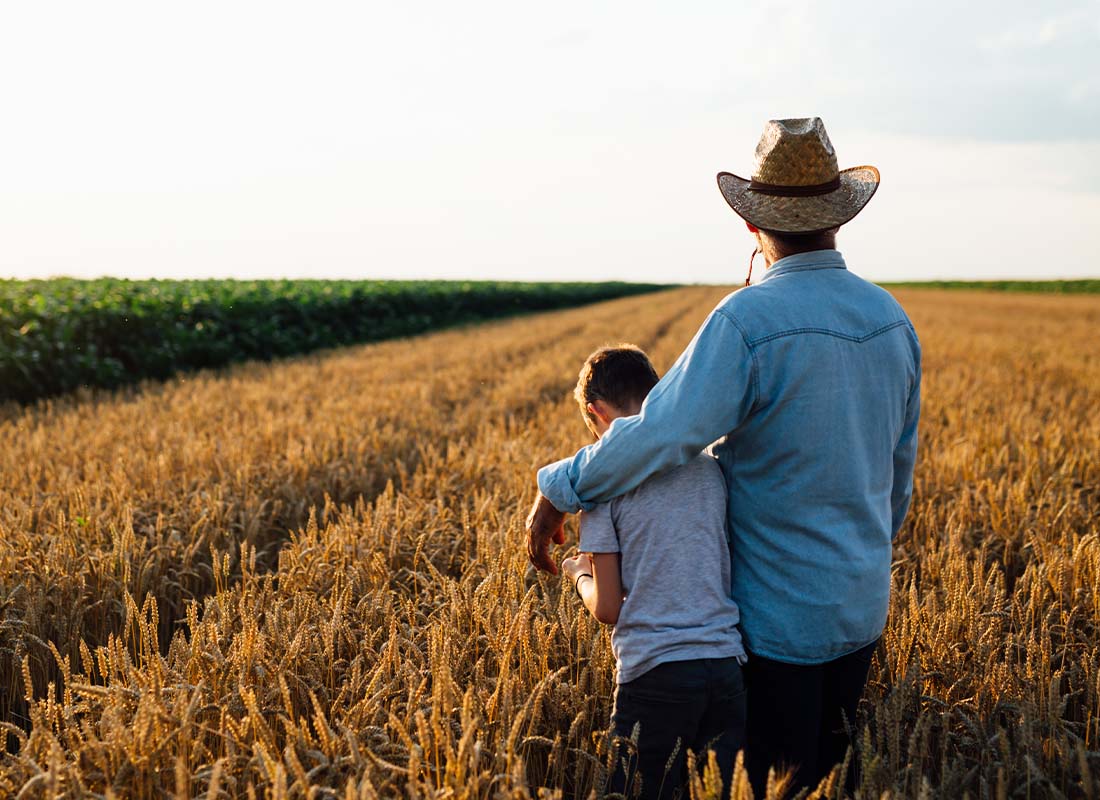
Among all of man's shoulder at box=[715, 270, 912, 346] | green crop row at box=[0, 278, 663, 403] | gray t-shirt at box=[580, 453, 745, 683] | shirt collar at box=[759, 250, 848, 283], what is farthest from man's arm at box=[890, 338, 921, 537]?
Answer: green crop row at box=[0, 278, 663, 403]

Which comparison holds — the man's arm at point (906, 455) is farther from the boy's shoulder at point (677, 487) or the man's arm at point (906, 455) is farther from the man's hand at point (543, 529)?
the man's hand at point (543, 529)

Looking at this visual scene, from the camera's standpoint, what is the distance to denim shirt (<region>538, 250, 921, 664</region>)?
199 cm

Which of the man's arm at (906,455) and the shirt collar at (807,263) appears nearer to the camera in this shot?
the shirt collar at (807,263)

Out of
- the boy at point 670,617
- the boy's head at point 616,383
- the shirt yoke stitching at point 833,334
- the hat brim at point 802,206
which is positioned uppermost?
the hat brim at point 802,206

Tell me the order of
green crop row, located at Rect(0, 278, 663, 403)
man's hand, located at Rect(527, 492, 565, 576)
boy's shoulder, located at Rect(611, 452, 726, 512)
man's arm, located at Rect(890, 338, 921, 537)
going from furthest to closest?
green crop row, located at Rect(0, 278, 663, 403) → man's arm, located at Rect(890, 338, 921, 537) → man's hand, located at Rect(527, 492, 565, 576) → boy's shoulder, located at Rect(611, 452, 726, 512)

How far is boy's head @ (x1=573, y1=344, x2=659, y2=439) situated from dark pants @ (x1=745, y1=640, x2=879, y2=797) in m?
0.75

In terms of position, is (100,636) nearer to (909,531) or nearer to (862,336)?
(862,336)

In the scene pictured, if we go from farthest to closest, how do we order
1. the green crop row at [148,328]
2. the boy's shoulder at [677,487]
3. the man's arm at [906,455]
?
the green crop row at [148,328], the man's arm at [906,455], the boy's shoulder at [677,487]

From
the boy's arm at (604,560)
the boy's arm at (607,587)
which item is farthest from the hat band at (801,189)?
the boy's arm at (607,587)

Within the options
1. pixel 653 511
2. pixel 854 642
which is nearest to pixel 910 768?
pixel 854 642

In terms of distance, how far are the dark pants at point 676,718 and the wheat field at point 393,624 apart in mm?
121

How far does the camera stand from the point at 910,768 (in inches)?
77.5

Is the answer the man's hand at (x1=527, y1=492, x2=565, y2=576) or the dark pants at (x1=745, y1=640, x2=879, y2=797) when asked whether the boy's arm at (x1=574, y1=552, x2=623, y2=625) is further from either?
the dark pants at (x1=745, y1=640, x2=879, y2=797)

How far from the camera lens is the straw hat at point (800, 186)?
216cm
